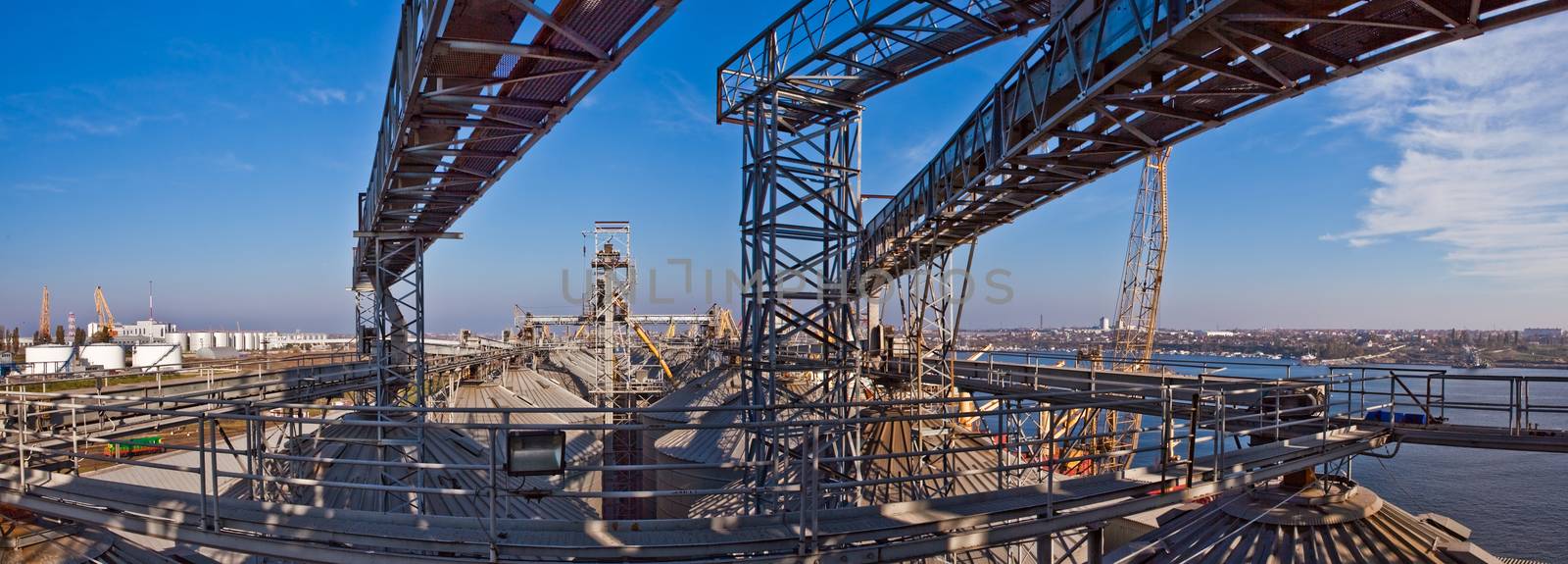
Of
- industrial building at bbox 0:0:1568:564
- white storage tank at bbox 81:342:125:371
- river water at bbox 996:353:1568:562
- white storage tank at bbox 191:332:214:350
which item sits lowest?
river water at bbox 996:353:1568:562

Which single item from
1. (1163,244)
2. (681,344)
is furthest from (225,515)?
(1163,244)

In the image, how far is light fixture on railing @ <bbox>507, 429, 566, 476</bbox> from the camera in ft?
16.3

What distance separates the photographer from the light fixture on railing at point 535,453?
4965 millimetres

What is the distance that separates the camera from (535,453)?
5.04m

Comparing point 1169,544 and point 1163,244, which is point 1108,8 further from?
point 1163,244

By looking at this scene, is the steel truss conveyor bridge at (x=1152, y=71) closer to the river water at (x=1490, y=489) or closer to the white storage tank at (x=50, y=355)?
the river water at (x=1490, y=489)

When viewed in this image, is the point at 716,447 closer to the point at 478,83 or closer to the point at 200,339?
the point at 478,83

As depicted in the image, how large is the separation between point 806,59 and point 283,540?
9.03 m

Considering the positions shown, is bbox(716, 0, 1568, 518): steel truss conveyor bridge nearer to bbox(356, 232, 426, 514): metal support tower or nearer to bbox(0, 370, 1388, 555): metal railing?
bbox(0, 370, 1388, 555): metal railing

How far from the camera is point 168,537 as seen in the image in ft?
17.7

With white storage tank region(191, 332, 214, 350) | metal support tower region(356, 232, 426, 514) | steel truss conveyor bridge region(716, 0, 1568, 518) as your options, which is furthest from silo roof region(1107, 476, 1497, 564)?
white storage tank region(191, 332, 214, 350)

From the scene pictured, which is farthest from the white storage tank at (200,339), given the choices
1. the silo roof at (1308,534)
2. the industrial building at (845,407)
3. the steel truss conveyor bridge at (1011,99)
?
the silo roof at (1308,534)

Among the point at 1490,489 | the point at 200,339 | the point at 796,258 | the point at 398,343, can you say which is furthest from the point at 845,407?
the point at 200,339

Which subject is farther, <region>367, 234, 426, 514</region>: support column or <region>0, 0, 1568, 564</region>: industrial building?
<region>367, 234, 426, 514</region>: support column
